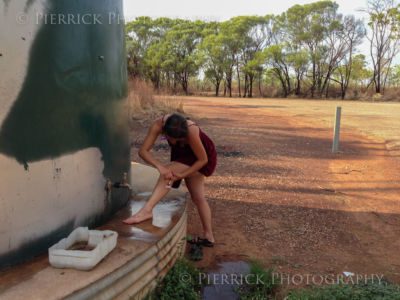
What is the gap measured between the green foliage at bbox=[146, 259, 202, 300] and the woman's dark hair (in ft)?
3.23

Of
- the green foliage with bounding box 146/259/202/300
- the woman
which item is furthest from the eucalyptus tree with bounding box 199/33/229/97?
the green foliage with bounding box 146/259/202/300

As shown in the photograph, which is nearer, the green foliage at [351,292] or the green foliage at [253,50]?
the green foliage at [351,292]

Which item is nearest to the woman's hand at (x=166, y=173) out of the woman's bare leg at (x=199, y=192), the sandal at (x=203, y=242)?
the woman's bare leg at (x=199, y=192)

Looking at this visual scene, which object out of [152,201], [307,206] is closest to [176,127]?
[152,201]

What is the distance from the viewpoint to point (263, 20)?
43.0 m

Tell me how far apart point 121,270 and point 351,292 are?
1.57m

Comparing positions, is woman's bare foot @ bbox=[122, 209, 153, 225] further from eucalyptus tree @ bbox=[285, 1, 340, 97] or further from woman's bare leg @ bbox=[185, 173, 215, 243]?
eucalyptus tree @ bbox=[285, 1, 340, 97]

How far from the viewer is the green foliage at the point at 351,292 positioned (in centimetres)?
296

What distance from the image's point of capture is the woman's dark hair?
3.29 metres

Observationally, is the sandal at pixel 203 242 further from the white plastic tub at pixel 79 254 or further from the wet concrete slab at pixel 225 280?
the white plastic tub at pixel 79 254

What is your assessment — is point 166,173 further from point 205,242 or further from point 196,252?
point 205,242

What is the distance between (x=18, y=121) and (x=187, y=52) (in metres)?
44.1

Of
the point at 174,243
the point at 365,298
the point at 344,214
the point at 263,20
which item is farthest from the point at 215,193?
the point at 263,20

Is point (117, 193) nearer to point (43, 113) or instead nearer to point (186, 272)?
point (186, 272)
